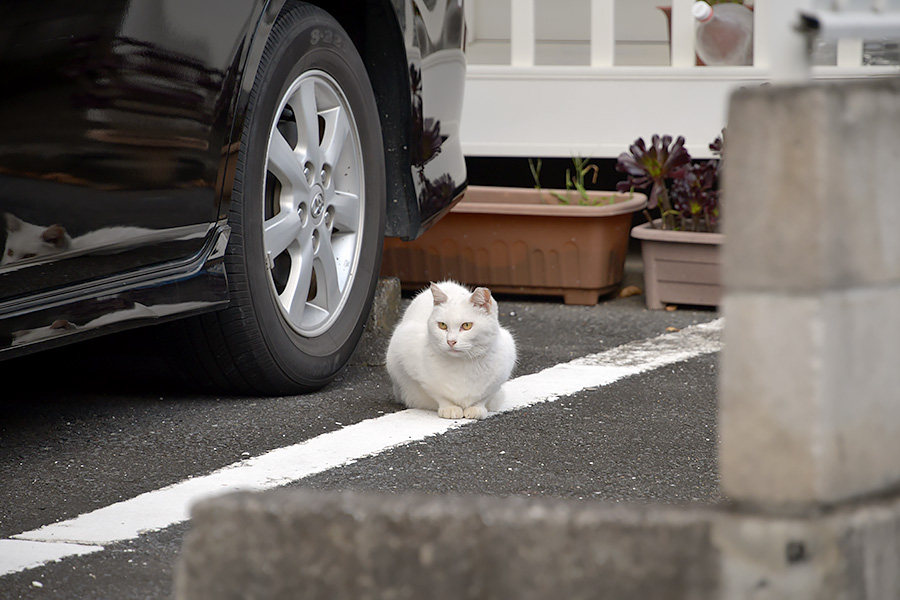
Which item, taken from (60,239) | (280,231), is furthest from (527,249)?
(60,239)

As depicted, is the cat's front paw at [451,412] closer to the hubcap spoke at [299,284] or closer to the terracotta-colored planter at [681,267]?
the hubcap spoke at [299,284]

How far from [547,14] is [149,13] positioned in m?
7.23

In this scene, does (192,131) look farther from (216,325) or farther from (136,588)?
(136,588)

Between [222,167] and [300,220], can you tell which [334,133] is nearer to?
[300,220]

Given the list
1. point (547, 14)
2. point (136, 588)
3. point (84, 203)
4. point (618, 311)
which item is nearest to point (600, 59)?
point (618, 311)

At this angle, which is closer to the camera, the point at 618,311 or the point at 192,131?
the point at 192,131

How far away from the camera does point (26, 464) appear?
2820 mm

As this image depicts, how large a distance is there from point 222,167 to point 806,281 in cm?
192

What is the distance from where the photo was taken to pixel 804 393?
1299 mm

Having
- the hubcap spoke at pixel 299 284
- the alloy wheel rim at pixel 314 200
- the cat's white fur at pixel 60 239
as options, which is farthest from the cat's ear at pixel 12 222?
the hubcap spoke at pixel 299 284

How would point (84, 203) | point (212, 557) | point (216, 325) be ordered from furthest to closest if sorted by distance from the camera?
point (216, 325) < point (84, 203) < point (212, 557)

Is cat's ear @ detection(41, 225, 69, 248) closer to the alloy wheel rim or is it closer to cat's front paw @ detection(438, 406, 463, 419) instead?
the alloy wheel rim

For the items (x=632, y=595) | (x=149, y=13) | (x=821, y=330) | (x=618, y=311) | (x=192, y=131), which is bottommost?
(x=618, y=311)

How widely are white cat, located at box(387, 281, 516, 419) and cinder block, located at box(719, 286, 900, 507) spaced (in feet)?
6.70
